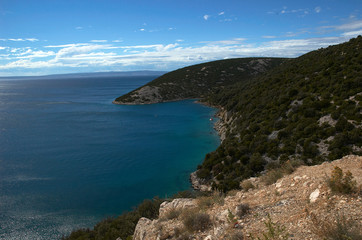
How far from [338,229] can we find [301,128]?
73.7 ft

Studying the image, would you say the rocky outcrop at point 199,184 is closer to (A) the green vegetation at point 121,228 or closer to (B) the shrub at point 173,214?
(A) the green vegetation at point 121,228

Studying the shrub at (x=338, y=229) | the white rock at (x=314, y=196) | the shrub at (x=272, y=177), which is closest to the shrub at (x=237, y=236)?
the shrub at (x=338, y=229)

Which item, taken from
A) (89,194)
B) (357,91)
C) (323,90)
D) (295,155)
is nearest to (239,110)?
(323,90)

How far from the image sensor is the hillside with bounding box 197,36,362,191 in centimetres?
2106

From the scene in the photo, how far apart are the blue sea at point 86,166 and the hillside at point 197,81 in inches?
1421

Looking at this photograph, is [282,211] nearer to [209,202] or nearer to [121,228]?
[209,202]

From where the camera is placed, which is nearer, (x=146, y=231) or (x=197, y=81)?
(x=146, y=231)

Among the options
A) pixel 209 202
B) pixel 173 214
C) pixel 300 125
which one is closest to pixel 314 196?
pixel 209 202

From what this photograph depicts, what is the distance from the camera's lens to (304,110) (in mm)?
27766

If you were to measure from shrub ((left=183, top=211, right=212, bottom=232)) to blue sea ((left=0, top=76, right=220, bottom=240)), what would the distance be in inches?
674

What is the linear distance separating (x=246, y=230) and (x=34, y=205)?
1034 inches

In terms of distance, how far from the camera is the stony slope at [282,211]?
6.01 metres

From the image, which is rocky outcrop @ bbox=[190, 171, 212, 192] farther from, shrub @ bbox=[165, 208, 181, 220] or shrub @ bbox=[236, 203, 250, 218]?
shrub @ bbox=[236, 203, 250, 218]

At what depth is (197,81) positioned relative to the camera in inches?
4695
